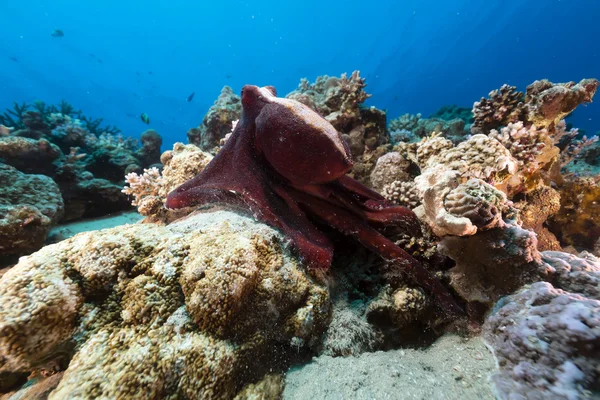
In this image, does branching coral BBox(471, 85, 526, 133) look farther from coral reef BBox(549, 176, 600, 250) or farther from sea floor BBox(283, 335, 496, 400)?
sea floor BBox(283, 335, 496, 400)

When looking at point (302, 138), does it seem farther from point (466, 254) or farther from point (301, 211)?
point (466, 254)

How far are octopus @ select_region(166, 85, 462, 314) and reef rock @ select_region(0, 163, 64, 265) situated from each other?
418 centimetres

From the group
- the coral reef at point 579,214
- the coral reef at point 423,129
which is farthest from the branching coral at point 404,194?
the coral reef at point 423,129

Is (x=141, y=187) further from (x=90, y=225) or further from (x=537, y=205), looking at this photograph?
(x=537, y=205)

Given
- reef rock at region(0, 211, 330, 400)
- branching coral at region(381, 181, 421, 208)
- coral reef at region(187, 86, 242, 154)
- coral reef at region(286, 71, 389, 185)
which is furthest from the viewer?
coral reef at region(187, 86, 242, 154)

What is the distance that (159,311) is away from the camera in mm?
1888

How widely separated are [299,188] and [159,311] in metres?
1.58

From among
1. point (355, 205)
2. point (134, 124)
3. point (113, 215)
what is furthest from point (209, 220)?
point (134, 124)

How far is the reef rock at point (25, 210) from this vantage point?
4.80m

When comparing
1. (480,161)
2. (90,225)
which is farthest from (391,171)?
(90,225)

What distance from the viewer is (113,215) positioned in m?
7.30

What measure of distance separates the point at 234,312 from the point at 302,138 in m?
1.53

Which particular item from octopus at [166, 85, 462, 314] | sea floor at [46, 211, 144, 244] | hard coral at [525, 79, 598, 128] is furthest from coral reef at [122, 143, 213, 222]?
hard coral at [525, 79, 598, 128]

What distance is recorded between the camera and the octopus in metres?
2.37
